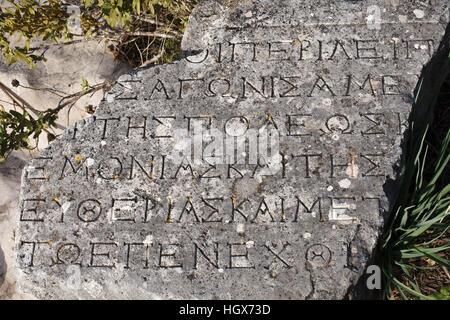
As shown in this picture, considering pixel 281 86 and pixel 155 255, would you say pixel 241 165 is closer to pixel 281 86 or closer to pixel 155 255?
pixel 281 86

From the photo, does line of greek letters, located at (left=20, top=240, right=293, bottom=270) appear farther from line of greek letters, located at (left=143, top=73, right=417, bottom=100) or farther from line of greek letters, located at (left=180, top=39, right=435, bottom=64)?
line of greek letters, located at (left=180, top=39, right=435, bottom=64)

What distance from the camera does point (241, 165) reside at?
3.15 metres

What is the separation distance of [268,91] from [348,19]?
630 mm

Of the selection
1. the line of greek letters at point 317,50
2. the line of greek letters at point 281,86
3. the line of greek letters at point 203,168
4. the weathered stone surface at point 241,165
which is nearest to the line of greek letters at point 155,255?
the weathered stone surface at point 241,165

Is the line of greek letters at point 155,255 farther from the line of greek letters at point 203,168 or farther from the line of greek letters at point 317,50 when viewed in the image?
the line of greek letters at point 317,50

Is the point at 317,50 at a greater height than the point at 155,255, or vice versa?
the point at 317,50

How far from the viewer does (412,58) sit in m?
3.27

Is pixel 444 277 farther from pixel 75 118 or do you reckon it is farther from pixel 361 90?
pixel 75 118

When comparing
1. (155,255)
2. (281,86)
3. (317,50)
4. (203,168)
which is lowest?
(155,255)

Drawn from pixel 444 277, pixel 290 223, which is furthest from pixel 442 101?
pixel 290 223

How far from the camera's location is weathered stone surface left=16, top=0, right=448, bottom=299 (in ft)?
9.73

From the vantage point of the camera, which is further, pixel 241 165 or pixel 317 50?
pixel 317 50

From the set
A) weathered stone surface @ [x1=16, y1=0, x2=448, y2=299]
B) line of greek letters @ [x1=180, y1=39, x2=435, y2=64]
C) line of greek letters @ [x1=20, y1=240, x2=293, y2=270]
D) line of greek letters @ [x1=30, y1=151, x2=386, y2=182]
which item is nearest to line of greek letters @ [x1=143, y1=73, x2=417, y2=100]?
weathered stone surface @ [x1=16, y1=0, x2=448, y2=299]

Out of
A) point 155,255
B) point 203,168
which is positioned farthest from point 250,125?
point 155,255
